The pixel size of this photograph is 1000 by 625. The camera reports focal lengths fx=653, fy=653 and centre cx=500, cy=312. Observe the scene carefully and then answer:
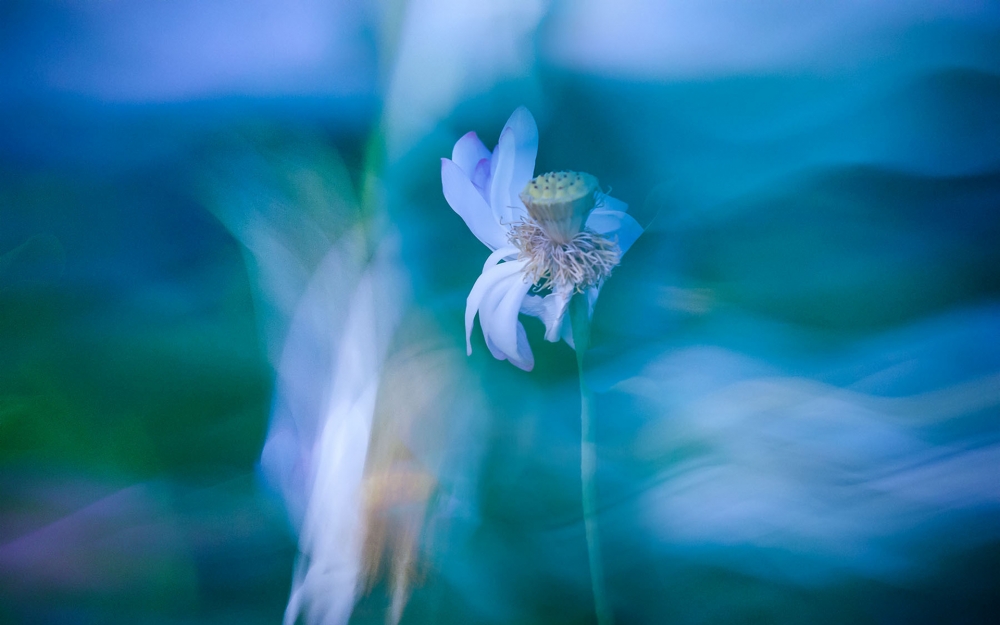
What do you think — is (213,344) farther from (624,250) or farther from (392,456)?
(624,250)

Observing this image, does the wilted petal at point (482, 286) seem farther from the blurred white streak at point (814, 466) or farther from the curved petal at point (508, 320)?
the blurred white streak at point (814, 466)

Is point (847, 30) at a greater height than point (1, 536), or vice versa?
point (847, 30)

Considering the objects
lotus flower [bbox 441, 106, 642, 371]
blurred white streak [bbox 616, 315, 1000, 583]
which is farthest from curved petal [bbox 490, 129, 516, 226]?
blurred white streak [bbox 616, 315, 1000, 583]

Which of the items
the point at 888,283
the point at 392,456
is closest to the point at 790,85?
the point at 888,283

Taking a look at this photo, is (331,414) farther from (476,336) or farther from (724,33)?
(724,33)

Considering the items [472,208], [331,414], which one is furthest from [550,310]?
[331,414]
